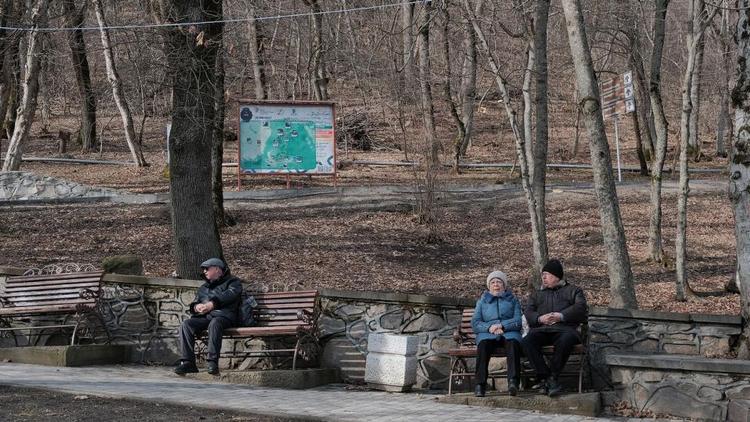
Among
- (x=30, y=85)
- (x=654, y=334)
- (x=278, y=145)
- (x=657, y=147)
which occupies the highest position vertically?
(x=30, y=85)

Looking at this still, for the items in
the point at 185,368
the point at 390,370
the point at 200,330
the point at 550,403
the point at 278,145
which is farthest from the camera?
the point at 278,145

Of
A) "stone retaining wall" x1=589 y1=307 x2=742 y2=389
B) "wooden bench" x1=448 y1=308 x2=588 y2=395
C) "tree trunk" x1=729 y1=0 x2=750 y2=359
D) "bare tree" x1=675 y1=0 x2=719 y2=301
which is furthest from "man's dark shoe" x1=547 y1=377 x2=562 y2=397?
"bare tree" x1=675 y1=0 x2=719 y2=301

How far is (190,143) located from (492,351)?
5.31 m

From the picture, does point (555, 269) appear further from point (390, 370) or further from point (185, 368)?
point (185, 368)

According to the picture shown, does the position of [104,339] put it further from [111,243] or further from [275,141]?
[275,141]

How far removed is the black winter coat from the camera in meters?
9.12

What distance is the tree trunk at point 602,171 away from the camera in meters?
11.0

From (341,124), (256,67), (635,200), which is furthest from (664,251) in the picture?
(341,124)

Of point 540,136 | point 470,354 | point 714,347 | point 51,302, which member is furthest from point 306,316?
point 540,136

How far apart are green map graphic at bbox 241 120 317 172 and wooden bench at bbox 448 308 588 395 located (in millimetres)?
10648

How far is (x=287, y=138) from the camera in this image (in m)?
20.4

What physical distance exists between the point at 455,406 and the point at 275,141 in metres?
12.2

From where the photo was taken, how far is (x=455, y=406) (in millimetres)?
8867

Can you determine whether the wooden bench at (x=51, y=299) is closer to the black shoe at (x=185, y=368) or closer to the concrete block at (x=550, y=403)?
the black shoe at (x=185, y=368)
